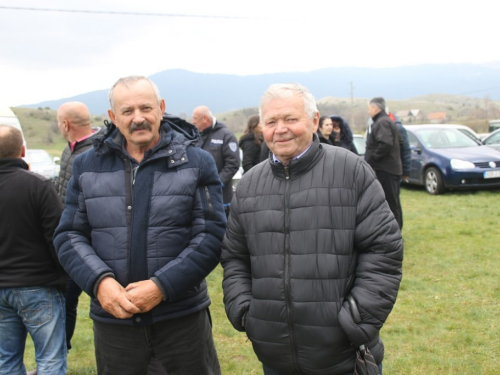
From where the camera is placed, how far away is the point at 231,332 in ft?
14.9

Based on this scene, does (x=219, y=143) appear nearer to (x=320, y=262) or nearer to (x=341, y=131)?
(x=341, y=131)

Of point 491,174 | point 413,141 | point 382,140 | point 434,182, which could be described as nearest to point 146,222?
point 382,140

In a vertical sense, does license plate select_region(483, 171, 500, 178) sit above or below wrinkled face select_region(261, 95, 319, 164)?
below

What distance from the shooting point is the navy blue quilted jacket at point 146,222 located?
2.37m

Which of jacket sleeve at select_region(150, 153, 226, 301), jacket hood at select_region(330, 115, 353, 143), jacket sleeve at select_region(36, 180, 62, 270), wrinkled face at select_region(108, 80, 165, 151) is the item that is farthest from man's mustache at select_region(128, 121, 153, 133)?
jacket hood at select_region(330, 115, 353, 143)

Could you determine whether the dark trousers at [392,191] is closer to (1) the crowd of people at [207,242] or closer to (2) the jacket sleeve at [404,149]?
(2) the jacket sleeve at [404,149]

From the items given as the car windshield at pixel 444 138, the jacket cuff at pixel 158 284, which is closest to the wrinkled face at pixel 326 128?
the jacket cuff at pixel 158 284

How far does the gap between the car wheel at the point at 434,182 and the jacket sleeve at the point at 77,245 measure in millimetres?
10533

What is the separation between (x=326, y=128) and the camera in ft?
21.2

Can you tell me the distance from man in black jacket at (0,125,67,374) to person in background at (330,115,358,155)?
489 cm

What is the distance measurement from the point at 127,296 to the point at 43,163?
17.9m

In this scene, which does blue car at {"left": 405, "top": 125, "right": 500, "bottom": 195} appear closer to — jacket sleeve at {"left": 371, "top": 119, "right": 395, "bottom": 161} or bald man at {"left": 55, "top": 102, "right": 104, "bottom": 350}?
jacket sleeve at {"left": 371, "top": 119, "right": 395, "bottom": 161}

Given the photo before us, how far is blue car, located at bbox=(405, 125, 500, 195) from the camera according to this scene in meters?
11.1

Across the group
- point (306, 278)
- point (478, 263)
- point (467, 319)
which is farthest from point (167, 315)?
point (478, 263)
